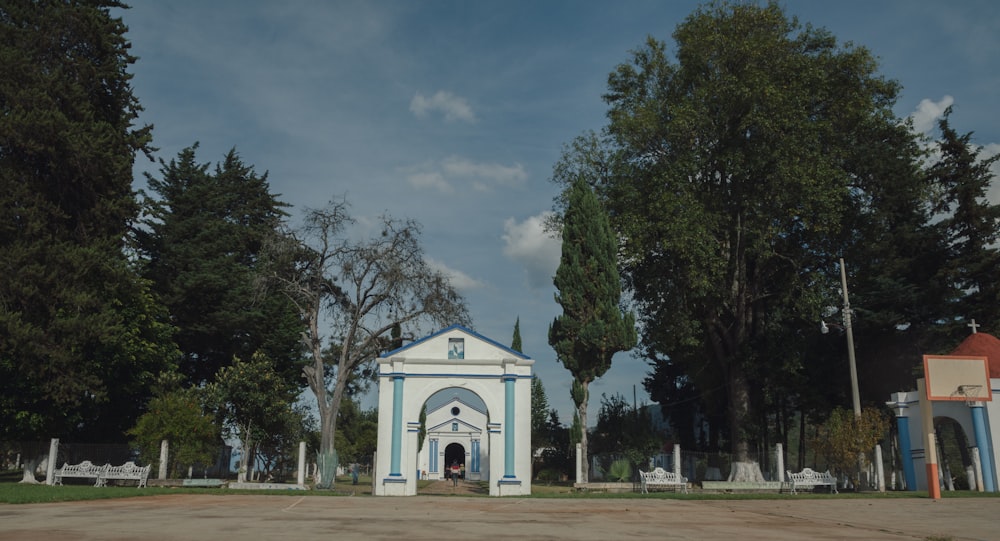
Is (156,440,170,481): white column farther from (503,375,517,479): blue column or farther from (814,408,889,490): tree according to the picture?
(814,408,889,490): tree

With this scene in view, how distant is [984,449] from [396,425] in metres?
20.0

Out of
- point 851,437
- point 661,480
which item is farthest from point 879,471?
point 661,480

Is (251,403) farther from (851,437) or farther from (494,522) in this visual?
(851,437)

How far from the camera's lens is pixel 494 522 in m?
12.6

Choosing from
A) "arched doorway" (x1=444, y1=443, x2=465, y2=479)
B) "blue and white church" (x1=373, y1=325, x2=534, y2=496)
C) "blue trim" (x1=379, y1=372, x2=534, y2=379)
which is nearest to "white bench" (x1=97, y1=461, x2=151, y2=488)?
"blue and white church" (x1=373, y1=325, x2=534, y2=496)

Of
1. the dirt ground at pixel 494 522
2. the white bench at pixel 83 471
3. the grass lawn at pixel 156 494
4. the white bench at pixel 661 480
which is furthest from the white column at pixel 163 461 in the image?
the white bench at pixel 661 480

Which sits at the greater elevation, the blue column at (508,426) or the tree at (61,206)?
the tree at (61,206)

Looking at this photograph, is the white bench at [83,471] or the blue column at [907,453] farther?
the blue column at [907,453]

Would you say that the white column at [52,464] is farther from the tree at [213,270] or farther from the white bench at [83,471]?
the tree at [213,270]

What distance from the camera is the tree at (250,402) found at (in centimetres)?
3366

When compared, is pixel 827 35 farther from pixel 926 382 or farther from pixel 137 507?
pixel 137 507

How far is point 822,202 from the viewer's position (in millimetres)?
29047

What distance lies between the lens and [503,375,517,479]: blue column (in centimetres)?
2506

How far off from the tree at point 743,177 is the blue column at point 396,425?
1179cm
